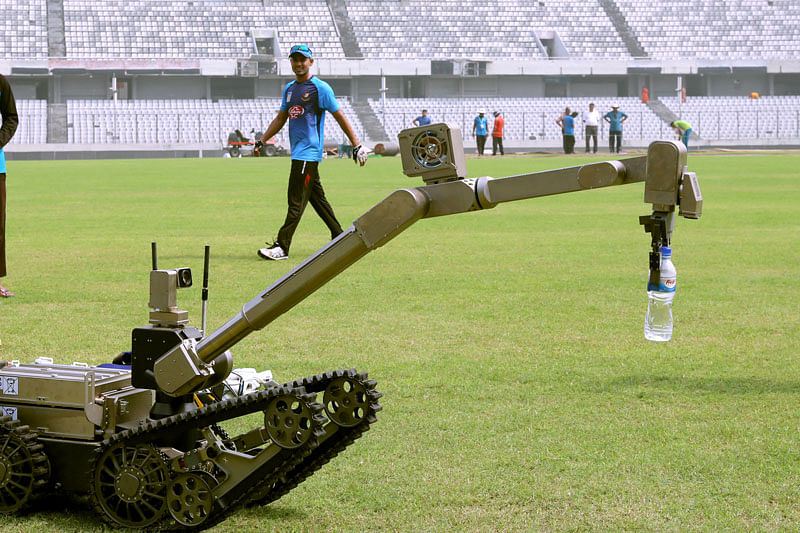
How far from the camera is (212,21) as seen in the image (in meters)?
69.2

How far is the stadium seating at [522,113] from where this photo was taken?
62781 millimetres

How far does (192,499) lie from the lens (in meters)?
3.56

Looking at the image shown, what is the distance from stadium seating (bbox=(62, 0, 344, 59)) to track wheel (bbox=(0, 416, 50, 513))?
6300cm

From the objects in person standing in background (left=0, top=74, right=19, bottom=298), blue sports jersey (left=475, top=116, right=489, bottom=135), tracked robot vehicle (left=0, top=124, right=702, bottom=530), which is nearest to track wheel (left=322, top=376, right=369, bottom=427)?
tracked robot vehicle (left=0, top=124, right=702, bottom=530)

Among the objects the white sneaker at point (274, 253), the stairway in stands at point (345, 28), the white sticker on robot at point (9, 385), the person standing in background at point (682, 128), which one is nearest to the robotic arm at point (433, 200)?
the white sticker on robot at point (9, 385)

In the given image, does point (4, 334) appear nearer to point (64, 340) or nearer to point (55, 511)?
point (64, 340)

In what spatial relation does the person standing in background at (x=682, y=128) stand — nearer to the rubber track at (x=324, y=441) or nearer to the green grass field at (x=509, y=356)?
the green grass field at (x=509, y=356)

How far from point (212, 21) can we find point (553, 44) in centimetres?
2263

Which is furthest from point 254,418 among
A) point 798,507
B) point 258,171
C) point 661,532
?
point 258,171

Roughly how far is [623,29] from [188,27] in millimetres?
28966

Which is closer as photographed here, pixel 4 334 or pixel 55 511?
pixel 55 511

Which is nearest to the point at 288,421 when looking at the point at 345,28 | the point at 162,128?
the point at 162,128

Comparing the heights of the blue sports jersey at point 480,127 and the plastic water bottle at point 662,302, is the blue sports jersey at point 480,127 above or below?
above

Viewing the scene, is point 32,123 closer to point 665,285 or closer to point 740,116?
point 740,116
